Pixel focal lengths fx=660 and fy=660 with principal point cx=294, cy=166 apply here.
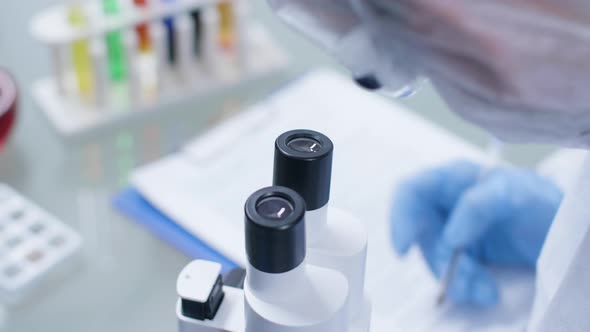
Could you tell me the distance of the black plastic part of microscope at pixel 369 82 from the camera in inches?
10.5

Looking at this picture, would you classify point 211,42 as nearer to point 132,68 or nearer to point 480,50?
point 132,68

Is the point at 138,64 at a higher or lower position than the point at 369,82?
lower

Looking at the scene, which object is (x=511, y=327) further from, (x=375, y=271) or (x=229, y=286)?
(x=229, y=286)

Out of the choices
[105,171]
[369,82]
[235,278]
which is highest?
[369,82]

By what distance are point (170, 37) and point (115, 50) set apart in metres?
0.06

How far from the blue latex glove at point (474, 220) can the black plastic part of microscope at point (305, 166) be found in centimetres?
25

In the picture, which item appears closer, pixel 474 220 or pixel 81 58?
pixel 474 220

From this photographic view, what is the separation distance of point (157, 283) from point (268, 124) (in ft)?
0.75

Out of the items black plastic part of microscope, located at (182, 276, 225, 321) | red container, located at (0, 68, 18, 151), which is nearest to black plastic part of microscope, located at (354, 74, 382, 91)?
black plastic part of microscope, located at (182, 276, 225, 321)

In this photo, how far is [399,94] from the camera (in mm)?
284

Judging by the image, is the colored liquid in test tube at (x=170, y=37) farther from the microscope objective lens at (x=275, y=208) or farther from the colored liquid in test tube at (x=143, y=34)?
the microscope objective lens at (x=275, y=208)

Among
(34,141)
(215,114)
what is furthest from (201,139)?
(34,141)

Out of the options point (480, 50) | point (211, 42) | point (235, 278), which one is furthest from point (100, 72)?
point (480, 50)

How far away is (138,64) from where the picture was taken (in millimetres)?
708
